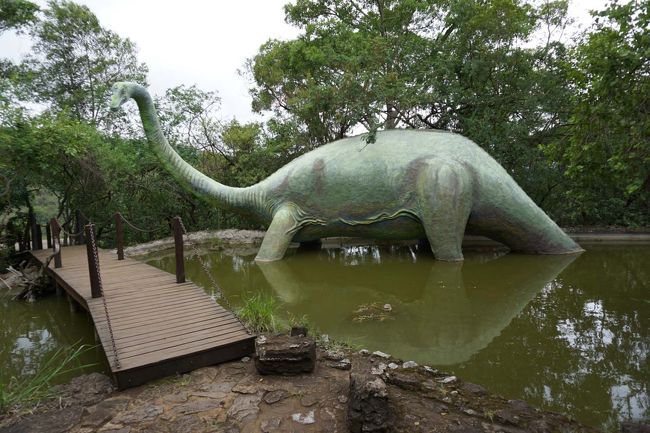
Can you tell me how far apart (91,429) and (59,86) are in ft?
46.9

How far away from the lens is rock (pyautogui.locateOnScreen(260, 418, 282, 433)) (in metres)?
2.30

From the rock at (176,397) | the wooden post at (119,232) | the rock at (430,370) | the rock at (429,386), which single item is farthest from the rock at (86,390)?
the wooden post at (119,232)

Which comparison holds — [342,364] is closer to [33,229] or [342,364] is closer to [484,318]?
[484,318]

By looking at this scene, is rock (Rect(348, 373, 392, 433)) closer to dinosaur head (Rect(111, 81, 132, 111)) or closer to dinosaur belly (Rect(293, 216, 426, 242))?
dinosaur belly (Rect(293, 216, 426, 242))

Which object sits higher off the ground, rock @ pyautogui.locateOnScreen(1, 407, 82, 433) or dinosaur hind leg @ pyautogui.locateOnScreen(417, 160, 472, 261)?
dinosaur hind leg @ pyautogui.locateOnScreen(417, 160, 472, 261)

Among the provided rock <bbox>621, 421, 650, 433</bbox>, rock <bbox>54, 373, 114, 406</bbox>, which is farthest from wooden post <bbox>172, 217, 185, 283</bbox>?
rock <bbox>621, 421, 650, 433</bbox>

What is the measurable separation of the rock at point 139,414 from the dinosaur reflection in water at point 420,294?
1833 millimetres

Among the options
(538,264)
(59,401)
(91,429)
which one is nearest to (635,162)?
(538,264)

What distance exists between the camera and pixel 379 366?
304cm

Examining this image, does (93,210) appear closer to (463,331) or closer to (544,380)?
(463,331)

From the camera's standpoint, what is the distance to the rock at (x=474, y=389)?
2.69 metres

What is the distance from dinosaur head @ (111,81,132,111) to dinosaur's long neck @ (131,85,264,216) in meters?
0.11

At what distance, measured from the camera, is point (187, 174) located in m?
8.36

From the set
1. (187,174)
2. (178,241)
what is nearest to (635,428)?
(178,241)
